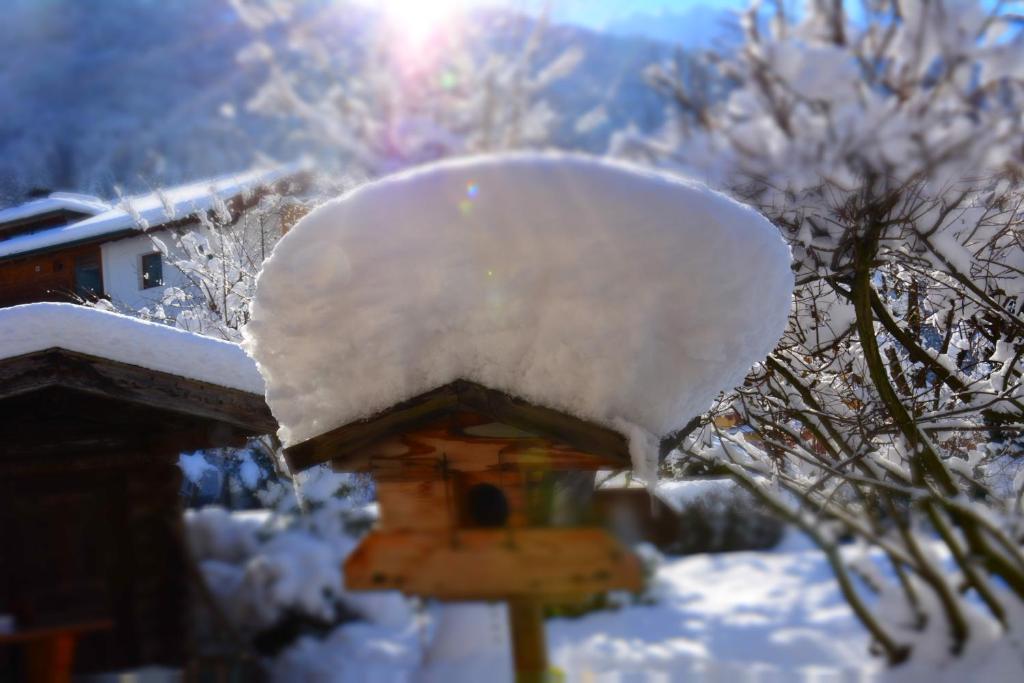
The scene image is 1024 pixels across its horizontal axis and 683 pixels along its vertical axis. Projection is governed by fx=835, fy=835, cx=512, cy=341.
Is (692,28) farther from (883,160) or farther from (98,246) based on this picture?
(98,246)

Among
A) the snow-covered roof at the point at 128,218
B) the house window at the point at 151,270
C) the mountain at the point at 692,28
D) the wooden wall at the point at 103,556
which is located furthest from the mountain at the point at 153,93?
the house window at the point at 151,270

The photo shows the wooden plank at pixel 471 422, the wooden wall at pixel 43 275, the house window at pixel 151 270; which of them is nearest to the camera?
the wooden plank at pixel 471 422

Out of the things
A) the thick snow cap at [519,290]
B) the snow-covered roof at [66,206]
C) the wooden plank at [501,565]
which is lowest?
the wooden plank at [501,565]

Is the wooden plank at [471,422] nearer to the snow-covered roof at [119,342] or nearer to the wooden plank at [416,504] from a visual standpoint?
the wooden plank at [416,504]

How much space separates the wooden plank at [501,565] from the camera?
1630 mm

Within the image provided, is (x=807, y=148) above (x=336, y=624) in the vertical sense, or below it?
above

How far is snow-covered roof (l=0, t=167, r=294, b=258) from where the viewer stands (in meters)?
6.18

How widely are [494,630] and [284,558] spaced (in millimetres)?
518

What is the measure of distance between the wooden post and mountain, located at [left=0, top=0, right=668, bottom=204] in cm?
96

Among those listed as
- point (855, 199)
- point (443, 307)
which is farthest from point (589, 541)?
point (855, 199)

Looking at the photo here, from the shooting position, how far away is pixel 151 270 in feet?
29.3

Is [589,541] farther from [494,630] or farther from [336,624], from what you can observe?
[336,624]

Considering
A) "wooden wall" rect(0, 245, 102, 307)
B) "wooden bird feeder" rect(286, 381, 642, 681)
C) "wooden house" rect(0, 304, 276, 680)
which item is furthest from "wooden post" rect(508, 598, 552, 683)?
"wooden wall" rect(0, 245, 102, 307)

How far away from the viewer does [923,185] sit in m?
3.56
